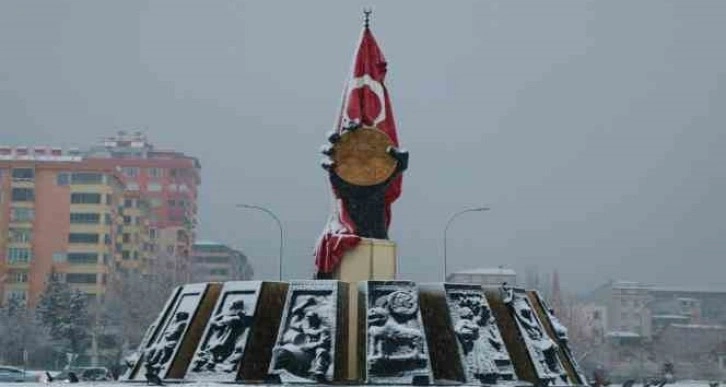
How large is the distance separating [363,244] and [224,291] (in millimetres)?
3531

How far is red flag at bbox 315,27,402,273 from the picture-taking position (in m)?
18.4

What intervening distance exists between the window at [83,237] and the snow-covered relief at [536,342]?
60389mm

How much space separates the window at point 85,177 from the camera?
72.9 m

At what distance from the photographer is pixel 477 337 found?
15.2 m

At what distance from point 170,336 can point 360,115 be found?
5907 mm

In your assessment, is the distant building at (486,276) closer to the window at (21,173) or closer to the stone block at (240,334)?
the window at (21,173)

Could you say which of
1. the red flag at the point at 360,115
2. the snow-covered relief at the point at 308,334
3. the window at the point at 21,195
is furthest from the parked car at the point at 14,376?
the window at the point at 21,195

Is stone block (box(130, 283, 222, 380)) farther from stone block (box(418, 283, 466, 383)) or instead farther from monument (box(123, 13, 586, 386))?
stone block (box(418, 283, 466, 383))

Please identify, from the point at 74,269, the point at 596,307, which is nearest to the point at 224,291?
the point at 74,269

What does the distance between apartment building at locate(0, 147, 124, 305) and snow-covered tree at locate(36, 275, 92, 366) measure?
11.9 metres

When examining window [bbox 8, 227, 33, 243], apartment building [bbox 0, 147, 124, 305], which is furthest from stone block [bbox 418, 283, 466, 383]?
window [bbox 8, 227, 33, 243]

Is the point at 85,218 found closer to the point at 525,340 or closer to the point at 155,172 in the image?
the point at 155,172

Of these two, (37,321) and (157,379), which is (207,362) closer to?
(157,379)

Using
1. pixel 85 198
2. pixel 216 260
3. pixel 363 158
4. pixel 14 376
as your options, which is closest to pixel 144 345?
pixel 363 158
